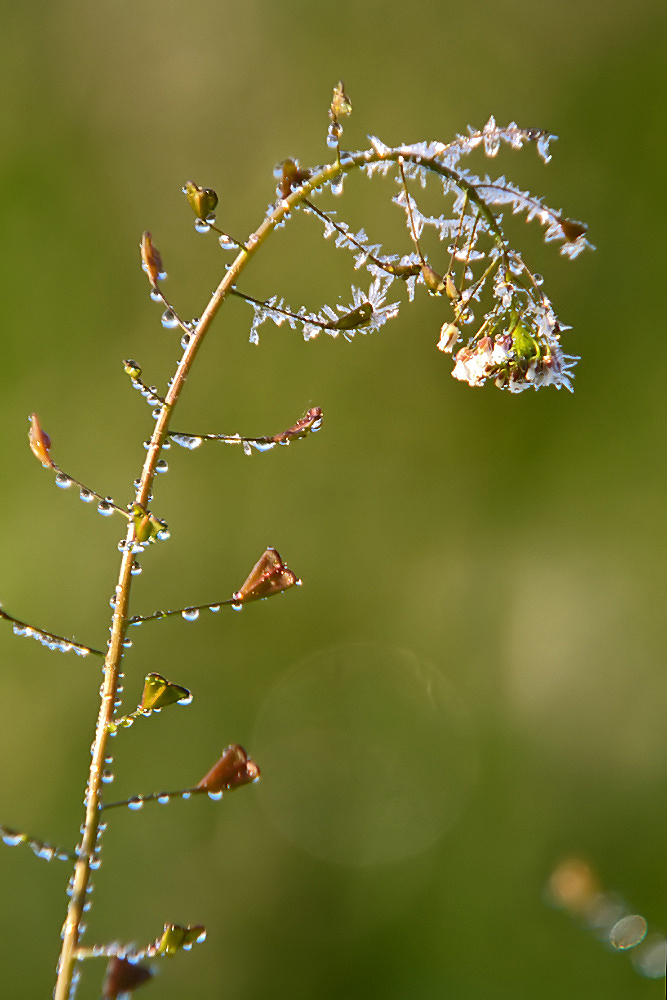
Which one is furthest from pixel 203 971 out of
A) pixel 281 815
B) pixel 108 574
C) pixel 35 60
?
pixel 35 60

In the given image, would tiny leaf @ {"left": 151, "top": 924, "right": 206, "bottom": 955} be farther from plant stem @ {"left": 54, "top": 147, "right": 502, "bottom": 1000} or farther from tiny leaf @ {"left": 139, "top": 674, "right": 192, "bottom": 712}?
tiny leaf @ {"left": 139, "top": 674, "right": 192, "bottom": 712}

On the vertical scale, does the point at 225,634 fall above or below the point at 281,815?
above

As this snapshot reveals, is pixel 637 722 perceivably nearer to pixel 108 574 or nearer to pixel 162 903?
pixel 162 903

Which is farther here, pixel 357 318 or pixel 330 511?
pixel 330 511

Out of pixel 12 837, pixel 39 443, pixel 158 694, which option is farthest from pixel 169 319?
pixel 12 837

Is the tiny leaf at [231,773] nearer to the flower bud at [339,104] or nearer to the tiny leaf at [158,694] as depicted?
the tiny leaf at [158,694]

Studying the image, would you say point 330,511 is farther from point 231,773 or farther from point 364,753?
point 231,773
